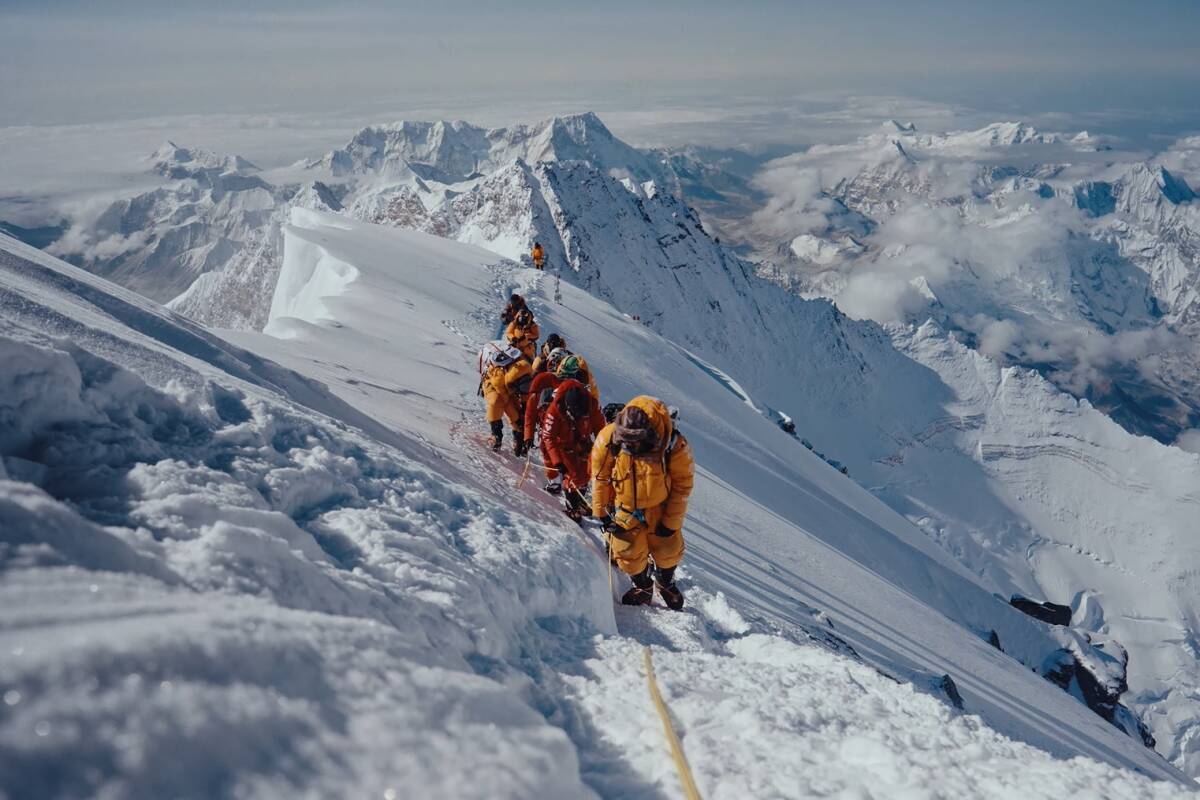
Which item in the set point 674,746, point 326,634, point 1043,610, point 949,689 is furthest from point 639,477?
point 1043,610

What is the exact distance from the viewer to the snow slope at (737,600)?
3416 mm

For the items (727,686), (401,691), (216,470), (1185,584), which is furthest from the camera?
(1185,584)

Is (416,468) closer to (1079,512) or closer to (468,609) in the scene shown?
(468,609)

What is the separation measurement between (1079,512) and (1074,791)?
12336 centimetres

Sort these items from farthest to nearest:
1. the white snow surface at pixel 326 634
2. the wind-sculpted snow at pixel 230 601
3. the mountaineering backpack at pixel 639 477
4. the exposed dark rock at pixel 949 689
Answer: the exposed dark rock at pixel 949 689 → the mountaineering backpack at pixel 639 477 → the white snow surface at pixel 326 634 → the wind-sculpted snow at pixel 230 601

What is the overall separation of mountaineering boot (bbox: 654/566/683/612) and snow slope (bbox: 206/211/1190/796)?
1.07ft

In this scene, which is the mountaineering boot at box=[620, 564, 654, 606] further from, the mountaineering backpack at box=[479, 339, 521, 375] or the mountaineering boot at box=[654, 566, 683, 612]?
the mountaineering backpack at box=[479, 339, 521, 375]

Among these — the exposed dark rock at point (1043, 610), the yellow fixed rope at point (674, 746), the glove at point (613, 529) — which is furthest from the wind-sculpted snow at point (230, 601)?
the exposed dark rock at point (1043, 610)

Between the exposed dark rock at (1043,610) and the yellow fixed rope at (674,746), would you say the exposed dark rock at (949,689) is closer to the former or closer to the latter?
the yellow fixed rope at (674,746)

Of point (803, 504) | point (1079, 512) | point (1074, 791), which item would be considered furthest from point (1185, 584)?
point (1074, 791)

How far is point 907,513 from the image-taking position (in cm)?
9469

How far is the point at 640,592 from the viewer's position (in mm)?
6133

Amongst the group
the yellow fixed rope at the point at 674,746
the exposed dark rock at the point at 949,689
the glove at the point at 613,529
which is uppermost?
the yellow fixed rope at the point at 674,746

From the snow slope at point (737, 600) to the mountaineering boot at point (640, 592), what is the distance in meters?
0.30
